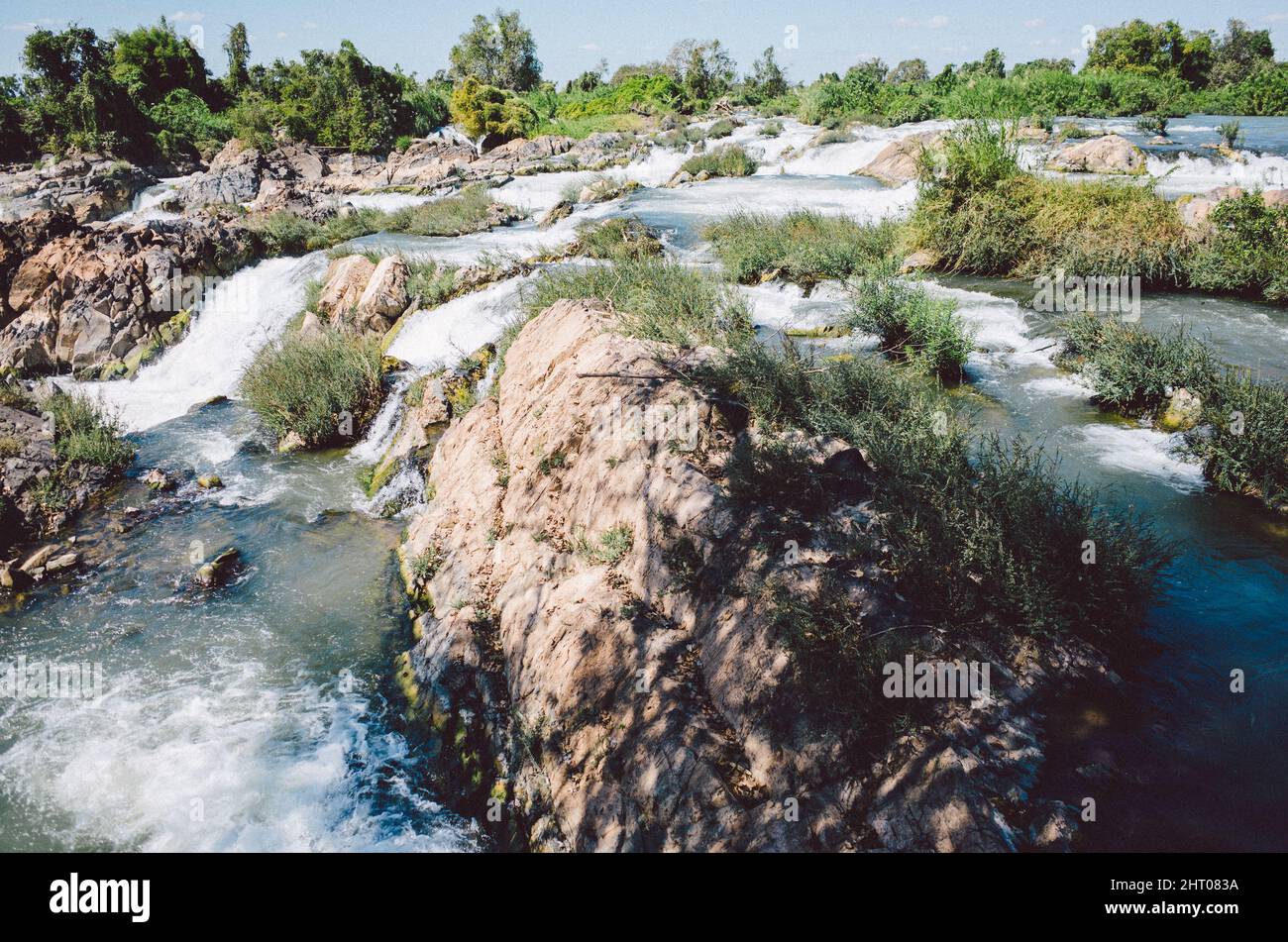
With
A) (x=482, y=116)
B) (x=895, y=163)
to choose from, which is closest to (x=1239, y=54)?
(x=895, y=163)

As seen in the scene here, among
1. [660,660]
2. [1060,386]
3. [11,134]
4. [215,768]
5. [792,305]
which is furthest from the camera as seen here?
[11,134]

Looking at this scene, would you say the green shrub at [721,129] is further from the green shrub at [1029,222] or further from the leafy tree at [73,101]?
the leafy tree at [73,101]

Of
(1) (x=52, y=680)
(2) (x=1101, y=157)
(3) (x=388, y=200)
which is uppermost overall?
(3) (x=388, y=200)

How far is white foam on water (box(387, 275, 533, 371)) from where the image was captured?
424 inches

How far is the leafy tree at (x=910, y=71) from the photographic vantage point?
4626 cm

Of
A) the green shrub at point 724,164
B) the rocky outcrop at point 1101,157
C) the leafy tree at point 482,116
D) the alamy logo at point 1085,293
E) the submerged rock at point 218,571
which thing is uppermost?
the leafy tree at point 482,116

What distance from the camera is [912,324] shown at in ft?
28.9

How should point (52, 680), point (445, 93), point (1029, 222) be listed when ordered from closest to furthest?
1. point (52, 680)
2. point (1029, 222)
3. point (445, 93)

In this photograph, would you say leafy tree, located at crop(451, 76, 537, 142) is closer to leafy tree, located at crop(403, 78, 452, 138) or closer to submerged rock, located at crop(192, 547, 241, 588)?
leafy tree, located at crop(403, 78, 452, 138)

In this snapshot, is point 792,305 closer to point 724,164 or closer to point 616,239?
point 616,239

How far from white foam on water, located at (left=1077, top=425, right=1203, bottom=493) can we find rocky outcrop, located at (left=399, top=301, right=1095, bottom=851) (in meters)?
3.83

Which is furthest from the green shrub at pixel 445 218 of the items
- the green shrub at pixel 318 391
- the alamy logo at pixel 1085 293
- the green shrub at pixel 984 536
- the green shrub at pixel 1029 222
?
the green shrub at pixel 984 536
